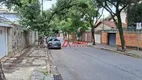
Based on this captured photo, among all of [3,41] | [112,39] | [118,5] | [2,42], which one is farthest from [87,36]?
[2,42]

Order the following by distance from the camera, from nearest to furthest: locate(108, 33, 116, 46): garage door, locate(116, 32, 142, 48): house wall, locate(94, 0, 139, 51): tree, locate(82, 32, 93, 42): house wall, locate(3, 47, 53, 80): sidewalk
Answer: locate(3, 47, 53, 80): sidewalk, locate(94, 0, 139, 51): tree, locate(116, 32, 142, 48): house wall, locate(108, 33, 116, 46): garage door, locate(82, 32, 93, 42): house wall

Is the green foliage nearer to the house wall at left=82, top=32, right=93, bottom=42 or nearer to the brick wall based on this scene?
the brick wall

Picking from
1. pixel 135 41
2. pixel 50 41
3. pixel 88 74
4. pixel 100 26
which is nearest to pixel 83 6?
pixel 50 41

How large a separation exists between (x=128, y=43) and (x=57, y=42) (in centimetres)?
867

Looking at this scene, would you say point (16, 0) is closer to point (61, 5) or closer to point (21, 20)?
point (21, 20)

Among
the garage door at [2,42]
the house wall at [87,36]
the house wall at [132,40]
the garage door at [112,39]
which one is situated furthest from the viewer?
the house wall at [87,36]

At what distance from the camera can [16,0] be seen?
119ft

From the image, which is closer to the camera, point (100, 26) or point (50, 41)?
point (50, 41)

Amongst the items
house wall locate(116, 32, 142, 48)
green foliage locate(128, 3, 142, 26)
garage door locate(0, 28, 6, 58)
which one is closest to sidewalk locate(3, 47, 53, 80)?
garage door locate(0, 28, 6, 58)

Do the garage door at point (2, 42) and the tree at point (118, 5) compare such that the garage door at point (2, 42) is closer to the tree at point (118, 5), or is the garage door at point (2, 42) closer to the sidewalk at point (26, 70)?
the sidewalk at point (26, 70)

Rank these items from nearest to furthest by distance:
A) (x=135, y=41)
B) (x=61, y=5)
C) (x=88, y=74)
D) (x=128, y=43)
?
(x=88, y=74)
(x=135, y=41)
(x=128, y=43)
(x=61, y=5)

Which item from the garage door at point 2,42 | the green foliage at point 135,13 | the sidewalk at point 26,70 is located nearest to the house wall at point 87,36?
the green foliage at point 135,13

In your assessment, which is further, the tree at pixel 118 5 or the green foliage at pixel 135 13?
the green foliage at pixel 135 13

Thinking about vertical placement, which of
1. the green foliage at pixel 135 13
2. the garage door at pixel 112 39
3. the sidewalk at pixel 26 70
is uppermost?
the green foliage at pixel 135 13
